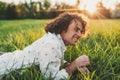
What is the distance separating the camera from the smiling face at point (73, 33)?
11.0ft

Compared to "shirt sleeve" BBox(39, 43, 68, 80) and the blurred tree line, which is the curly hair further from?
the blurred tree line

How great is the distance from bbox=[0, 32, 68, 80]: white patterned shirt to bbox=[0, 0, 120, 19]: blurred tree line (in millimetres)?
23429

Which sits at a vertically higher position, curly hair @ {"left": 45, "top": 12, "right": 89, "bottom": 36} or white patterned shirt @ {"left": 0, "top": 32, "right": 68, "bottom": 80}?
curly hair @ {"left": 45, "top": 12, "right": 89, "bottom": 36}

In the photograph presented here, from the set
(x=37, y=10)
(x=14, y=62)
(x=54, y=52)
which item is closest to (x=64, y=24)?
(x=54, y=52)

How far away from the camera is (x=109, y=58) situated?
3.75 m

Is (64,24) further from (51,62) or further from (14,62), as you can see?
(14,62)

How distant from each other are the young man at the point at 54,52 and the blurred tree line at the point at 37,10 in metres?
23.3

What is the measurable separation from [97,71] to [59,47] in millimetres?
477

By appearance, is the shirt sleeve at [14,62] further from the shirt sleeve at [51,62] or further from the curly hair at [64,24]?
the curly hair at [64,24]

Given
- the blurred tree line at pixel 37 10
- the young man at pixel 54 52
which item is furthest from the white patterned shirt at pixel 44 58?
the blurred tree line at pixel 37 10

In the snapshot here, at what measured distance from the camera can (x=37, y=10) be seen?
105ft

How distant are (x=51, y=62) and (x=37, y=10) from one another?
29169 millimetres

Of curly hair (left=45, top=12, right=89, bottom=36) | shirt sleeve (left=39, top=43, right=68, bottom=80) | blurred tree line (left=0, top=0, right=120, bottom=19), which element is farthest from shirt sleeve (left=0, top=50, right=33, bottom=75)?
blurred tree line (left=0, top=0, right=120, bottom=19)

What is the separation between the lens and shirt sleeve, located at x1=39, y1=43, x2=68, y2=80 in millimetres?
3137
